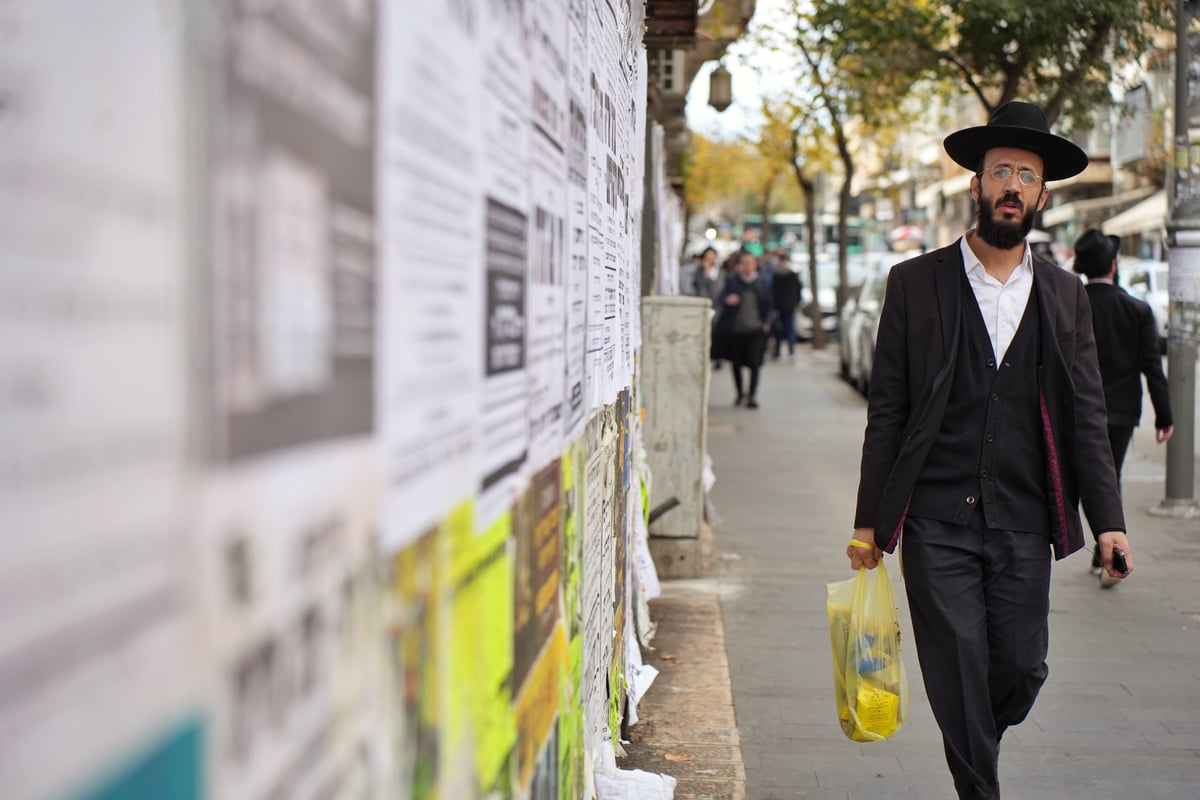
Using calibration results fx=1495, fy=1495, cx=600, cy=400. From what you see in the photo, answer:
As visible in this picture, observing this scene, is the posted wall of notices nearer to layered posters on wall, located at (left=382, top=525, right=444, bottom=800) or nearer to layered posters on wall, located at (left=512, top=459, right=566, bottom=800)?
layered posters on wall, located at (left=382, top=525, right=444, bottom=800)

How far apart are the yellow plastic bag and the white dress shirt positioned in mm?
727

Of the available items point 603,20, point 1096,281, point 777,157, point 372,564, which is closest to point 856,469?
point 1096,281

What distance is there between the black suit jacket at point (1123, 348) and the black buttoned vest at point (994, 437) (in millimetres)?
4178

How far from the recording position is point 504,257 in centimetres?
197

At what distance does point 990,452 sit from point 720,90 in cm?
1508

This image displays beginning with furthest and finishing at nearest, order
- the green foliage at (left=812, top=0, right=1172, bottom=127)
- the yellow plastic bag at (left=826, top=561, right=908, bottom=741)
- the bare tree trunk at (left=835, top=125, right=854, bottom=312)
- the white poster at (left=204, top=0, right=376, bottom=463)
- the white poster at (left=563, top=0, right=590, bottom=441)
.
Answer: the bare tree trunk at (left=835, top=125, right=854, bottom=312)
the green foliage at (left=812, top=0, right=1172, bottom=127)
the yellow plastic bag at (left=826, top=561, right=908, bottom=741)
the white poster at (left=563, top=0, right=590, bottom=441)
the white poster at (left=204, top=0, right=376, bottom=463)

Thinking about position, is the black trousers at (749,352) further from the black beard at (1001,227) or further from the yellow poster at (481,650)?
the yellow poster at (481,650)

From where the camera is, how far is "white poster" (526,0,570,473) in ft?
7.33

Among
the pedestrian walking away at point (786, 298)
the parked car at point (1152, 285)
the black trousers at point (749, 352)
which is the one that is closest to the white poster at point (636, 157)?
the black trousers at point (749, 352)

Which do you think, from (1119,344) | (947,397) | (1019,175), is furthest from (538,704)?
(1119,344)

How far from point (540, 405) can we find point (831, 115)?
2790cm

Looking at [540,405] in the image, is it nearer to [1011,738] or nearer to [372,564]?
[372,564]

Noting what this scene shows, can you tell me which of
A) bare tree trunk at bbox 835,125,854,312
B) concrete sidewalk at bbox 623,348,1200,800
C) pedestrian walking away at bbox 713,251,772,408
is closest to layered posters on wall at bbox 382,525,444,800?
concrete sidewalk at bbox 623,348,1200,800

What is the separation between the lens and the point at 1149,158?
4312 cm
